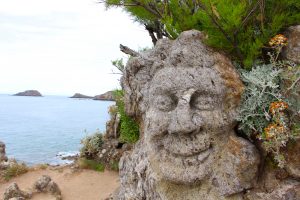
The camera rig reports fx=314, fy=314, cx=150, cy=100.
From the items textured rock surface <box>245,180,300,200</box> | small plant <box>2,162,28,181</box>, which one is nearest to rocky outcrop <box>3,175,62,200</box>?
small plant <box>2,162,28,181</box>

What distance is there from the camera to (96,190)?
1042 cm

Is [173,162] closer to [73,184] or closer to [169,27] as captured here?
[169,27]

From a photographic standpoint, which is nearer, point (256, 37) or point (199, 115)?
point (199, 115)

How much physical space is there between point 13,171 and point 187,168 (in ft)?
32.7

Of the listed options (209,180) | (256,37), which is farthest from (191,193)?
(256,37)

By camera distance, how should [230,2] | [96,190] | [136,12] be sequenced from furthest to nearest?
1. [96,190]
2. [136,12]
3. [230,2]

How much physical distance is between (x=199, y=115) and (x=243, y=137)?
75 centimetres

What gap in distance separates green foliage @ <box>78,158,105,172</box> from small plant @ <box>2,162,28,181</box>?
2.23 m

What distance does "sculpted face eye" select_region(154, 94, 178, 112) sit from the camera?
4320 millimetres

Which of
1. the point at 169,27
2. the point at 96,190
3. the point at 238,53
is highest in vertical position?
the point at 169,27

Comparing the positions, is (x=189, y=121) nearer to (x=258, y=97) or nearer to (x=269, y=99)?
(x=258, y=97)

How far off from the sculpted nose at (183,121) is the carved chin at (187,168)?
0.38 m

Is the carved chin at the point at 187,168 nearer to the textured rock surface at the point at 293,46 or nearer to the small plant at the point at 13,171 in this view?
the textured rock surface at the point at 293,46

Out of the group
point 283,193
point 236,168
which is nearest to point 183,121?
point 236,168
